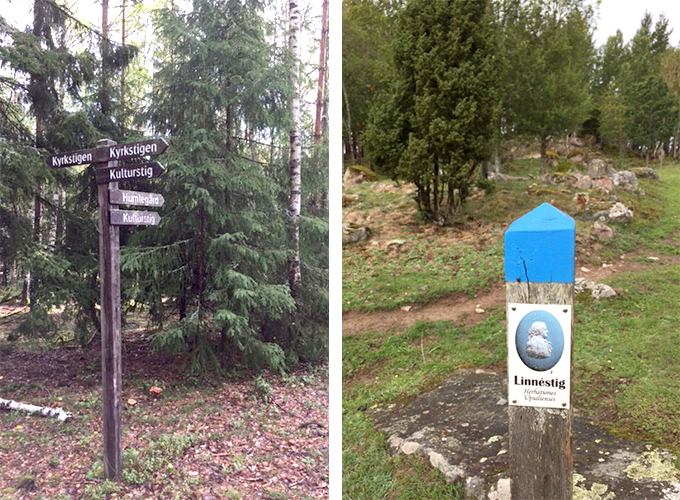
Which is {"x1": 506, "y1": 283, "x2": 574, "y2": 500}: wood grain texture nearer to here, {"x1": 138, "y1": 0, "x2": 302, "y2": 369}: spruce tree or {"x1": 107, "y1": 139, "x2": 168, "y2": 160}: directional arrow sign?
{"x1": 138, "y1": 0, "x2": 302, "y2": 369}: spruce tree

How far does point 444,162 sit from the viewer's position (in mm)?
2898

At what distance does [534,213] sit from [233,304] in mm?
1394

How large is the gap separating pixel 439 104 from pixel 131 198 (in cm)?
Result: 164

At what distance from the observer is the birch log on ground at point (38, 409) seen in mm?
2451

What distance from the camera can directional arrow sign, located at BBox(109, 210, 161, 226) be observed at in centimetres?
224

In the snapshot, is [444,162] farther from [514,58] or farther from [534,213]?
[534,213]

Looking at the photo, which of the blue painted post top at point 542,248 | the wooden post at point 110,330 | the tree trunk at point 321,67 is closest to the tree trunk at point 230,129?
the tree trunk at point 321,67

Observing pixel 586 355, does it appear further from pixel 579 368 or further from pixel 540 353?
pixel 540 353

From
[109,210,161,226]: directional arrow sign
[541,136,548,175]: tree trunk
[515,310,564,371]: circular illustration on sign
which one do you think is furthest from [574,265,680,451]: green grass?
[109,210,161,226]: directional arrow sign

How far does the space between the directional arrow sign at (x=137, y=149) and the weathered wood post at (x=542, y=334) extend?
1453mm

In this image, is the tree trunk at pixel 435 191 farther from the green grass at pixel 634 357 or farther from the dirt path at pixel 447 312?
the green grass at pixel 634 357

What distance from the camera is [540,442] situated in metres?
1.71

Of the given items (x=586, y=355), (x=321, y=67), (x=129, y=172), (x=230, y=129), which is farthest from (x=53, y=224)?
(x=586, y=355)

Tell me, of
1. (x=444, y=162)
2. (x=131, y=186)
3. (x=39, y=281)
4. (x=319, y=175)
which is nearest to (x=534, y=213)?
(x=319, y=175)
